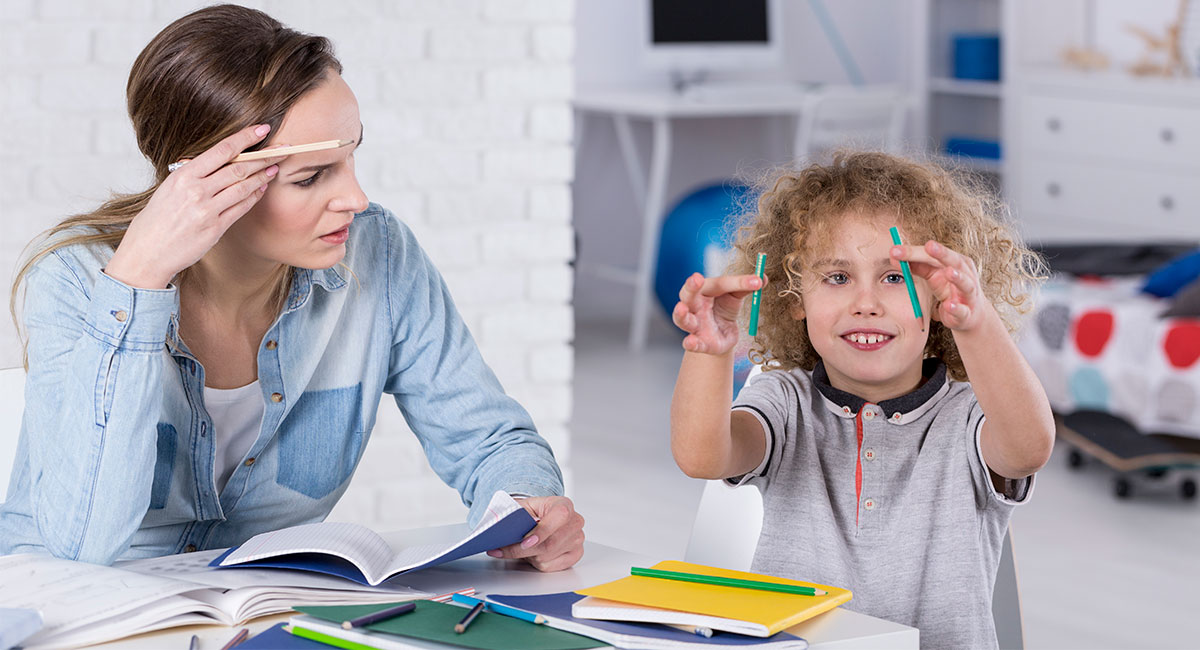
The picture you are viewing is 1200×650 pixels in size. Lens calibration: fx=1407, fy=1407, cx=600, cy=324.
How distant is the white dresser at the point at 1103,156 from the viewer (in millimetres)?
4988

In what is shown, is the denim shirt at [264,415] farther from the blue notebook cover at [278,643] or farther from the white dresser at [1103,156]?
the white dresser at [1103,156]

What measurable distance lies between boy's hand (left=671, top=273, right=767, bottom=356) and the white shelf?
16.4 ft

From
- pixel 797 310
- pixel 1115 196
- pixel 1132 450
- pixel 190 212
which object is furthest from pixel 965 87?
pixel 190 212

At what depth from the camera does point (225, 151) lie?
1176mm

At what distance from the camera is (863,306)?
1256mm

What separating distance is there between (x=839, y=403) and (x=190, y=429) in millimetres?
605

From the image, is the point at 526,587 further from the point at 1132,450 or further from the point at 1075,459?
the point at 1075,459

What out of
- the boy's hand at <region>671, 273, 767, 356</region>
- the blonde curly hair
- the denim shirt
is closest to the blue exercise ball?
the blonde curly hair

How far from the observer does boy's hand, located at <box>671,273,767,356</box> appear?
3.56 feet

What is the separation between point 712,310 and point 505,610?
0.32m

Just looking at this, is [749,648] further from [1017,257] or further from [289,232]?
[1017,257]

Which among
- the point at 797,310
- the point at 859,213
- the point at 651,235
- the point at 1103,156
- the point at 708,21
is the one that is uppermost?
the point at 708,21

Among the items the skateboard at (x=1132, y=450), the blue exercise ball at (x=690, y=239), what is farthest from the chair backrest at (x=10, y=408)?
the blue exercise ball at (x=690, y=239)

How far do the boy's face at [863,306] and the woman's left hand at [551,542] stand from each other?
0.30 meters
